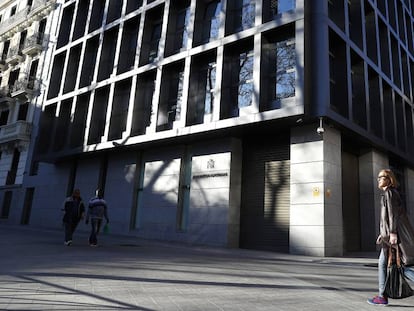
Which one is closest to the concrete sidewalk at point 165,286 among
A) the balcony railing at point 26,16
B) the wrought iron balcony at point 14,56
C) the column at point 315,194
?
the column at point 315,194

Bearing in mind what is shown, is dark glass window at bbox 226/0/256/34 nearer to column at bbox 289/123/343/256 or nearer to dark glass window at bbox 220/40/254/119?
dark glass window at bbox 220/40/254/119

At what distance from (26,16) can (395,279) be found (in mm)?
34499

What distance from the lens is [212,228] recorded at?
1477 cm

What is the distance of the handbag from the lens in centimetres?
433

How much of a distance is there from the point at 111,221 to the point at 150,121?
582cm

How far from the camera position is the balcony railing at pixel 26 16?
2859cm

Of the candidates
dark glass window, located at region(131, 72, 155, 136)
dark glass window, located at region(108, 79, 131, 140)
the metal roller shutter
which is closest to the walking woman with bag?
the metal roller shutter

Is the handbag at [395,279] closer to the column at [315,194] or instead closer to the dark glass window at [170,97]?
the column at [315,194]

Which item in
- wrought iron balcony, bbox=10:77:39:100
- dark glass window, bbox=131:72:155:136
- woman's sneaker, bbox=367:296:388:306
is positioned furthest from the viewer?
wrought iron balcony, bbox=10:77:39:100

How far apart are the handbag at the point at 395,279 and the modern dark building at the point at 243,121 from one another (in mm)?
8102

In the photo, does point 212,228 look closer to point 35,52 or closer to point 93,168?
point 93,168

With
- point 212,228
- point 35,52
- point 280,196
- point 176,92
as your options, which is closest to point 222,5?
point 176,92

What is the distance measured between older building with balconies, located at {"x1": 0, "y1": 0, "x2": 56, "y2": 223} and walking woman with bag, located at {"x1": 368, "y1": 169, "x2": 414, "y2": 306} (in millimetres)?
25598

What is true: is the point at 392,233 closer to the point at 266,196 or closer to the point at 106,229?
the point at 266,196
